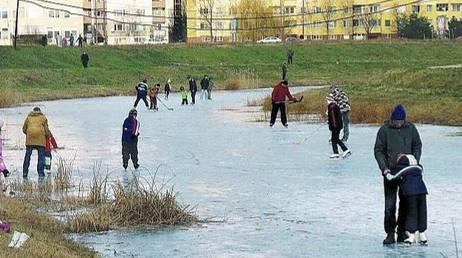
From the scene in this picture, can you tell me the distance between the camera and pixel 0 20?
385 feet

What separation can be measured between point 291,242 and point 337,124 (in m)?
11.1

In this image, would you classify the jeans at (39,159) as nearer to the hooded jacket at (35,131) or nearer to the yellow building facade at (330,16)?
the hooded jacket at (35,131)

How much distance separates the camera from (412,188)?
13516 millimetres

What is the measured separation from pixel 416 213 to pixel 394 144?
87 cm

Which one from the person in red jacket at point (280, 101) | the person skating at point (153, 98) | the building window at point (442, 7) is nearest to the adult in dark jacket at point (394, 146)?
the person in red jacket at point (280, 101)

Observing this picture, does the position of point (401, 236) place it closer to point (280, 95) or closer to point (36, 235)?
point (36, 235)

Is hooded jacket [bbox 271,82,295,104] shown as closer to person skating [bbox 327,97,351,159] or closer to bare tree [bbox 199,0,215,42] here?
person skating [bbox 327,97,351,159]

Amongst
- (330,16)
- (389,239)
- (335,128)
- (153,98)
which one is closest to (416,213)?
(389,239)

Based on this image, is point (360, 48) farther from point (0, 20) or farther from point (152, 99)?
point (152, 99)

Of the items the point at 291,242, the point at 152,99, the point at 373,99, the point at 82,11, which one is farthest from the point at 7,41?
the point at 291,242

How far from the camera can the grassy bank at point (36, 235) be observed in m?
12.4

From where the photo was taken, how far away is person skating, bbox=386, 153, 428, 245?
13.5 metres

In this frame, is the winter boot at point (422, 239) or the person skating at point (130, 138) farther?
the person skating at point (130, 138)

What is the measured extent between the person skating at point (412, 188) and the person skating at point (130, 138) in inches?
391
